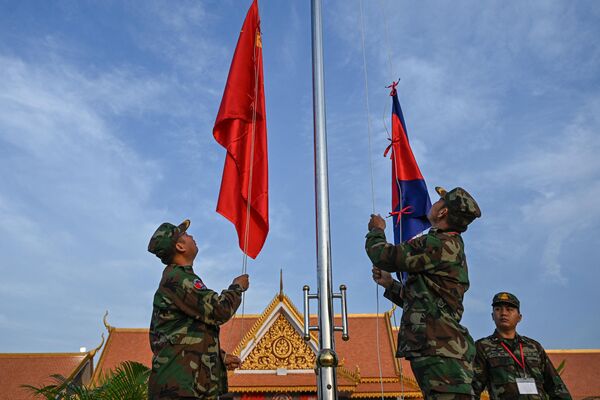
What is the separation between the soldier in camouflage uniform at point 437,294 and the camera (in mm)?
2479

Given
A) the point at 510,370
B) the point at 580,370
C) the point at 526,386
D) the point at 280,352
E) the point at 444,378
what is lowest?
the point at 444,378

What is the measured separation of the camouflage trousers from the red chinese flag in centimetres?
173

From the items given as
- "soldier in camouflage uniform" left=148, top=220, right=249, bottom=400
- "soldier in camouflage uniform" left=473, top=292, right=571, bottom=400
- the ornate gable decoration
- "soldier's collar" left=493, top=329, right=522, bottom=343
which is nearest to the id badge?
"soldier in camouflage uniform" left=473, top=292, right=571, bottom=400

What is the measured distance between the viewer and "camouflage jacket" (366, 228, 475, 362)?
254cm

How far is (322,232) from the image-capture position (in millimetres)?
3256

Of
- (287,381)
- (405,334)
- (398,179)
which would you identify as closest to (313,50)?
(398,179)

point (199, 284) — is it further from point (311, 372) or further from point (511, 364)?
point (311, 372)

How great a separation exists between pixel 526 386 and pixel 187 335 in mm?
2325

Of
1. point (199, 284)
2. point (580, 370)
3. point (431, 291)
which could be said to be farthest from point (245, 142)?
point (580, 370)

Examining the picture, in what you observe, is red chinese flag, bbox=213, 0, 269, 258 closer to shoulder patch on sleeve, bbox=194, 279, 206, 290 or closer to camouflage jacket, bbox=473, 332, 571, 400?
shoulder patch on sleeve, bbox=194, 279, 206, 290

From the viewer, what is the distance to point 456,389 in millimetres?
2414

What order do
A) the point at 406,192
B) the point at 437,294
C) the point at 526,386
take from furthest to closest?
the point at 406,192
the point at 526,386
the point at 437,294

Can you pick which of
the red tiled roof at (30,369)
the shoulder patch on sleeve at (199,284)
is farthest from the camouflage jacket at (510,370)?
the red tiled roof at (30,369)

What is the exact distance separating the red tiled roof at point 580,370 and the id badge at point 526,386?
43.0 feet
